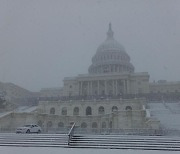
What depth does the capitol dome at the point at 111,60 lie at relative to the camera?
51219mm

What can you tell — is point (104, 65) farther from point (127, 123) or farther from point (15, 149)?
point (15, 149)

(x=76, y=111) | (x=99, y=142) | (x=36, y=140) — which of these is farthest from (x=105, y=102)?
(x=99, y=142)

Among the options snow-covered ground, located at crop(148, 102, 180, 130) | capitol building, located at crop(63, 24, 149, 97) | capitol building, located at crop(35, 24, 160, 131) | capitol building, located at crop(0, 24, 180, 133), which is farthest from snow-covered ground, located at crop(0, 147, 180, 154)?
capitol building, located at crop(63, 24, 149, 97)

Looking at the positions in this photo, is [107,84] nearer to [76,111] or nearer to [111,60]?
[111,60]

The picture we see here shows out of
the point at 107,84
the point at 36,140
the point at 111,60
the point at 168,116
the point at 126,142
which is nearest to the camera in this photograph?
the point at 126,142

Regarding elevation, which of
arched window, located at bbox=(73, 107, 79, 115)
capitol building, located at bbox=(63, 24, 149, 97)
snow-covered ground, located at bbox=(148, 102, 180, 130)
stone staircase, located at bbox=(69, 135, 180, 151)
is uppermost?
capitol building, located at bbox=(63, 24, 149, 97)

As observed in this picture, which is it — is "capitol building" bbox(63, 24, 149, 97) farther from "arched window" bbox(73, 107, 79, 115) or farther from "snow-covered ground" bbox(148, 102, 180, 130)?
"snow-covered ground" bbox(148, 102, 180, 130)

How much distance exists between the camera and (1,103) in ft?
82.2

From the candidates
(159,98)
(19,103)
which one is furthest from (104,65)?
(19,103)

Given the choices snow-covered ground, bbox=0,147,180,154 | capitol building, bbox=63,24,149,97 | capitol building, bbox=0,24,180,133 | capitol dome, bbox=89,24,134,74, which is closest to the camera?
snow-covered ground, bbox=0,147,180,154

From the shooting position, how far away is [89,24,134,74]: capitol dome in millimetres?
51219

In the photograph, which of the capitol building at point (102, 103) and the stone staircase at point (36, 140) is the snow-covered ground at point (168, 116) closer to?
the capitol building at point (102, 103)

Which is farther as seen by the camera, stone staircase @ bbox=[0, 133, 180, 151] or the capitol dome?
the capitol dome

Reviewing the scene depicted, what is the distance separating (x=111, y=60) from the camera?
5159cm
